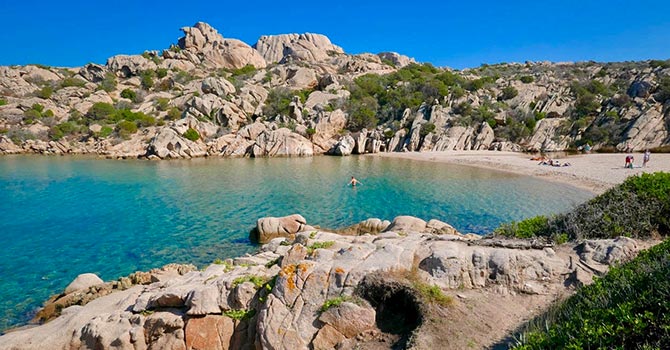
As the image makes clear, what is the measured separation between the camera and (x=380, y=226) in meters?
18.9

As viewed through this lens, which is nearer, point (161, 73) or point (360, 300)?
point (360, 300)

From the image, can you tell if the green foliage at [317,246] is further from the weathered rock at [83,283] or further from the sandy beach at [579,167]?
the sandy beach at [579,167]

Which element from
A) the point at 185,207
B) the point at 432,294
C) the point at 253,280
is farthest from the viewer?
the point at 185,207

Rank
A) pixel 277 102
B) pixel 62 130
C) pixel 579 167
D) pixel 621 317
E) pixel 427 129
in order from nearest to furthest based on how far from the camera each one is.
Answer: pixel 621 317, pixel 579 167, pixel 427 129, pixel 62 130, pixel 277 102

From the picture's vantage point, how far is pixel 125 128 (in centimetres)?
6400

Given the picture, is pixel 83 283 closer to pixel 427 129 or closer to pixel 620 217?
pixel 620 217

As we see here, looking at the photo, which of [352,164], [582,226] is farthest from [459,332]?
[352,164]

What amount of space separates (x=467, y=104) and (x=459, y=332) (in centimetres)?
6506

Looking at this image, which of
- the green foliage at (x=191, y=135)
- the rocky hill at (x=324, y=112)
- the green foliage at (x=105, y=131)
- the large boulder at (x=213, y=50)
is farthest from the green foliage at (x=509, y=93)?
the green foliage at (x=105, y=131)

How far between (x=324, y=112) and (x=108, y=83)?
55112 millimetres

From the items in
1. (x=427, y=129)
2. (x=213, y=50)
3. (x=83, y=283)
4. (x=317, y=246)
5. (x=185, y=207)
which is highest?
(x=213, y=50)

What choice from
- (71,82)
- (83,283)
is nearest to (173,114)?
(71,82)

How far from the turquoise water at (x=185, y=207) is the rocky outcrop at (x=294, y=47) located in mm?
94843

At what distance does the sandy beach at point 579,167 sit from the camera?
30.7m
